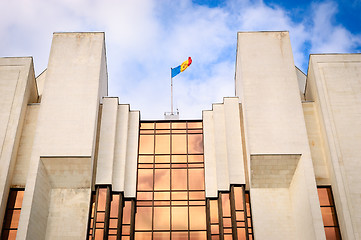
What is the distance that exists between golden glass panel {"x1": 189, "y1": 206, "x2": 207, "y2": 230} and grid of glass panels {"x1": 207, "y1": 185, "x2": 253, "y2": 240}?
637 millimetres

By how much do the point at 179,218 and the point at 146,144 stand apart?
570 centimetres

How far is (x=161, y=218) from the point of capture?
81.4 feet

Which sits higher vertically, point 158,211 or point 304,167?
point 304,167

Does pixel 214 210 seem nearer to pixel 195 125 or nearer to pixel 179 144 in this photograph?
pixel 179 144

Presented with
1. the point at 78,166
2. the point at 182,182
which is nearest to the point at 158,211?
the point at 182,182

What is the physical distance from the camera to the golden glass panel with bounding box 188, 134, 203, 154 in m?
27.2

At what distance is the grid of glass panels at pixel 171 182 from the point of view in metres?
24.5

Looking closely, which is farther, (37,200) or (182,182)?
(182,182)

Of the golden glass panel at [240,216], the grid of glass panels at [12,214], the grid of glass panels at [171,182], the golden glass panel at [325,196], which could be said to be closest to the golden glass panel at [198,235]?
the grid of glass panels at [171,182]

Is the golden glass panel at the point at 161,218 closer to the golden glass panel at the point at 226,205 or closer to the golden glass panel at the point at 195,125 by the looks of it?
the golden glass panel at the point at 226,205

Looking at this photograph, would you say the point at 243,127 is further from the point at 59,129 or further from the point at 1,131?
the point at 1,131

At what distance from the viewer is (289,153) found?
2397 centimetres

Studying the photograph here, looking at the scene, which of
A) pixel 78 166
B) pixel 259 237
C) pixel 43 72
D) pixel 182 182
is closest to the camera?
pixel 259 237

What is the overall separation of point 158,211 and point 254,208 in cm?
604
